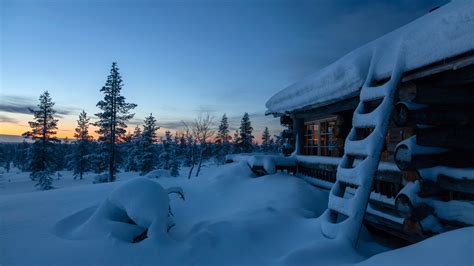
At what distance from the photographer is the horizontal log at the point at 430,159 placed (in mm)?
4438

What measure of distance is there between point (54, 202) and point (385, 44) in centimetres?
964

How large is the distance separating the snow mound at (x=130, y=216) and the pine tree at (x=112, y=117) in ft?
82.8

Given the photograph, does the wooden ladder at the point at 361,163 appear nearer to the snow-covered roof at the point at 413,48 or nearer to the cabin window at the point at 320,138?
the snow-covered roof at the point at 413,48

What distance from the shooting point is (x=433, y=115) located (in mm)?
4398

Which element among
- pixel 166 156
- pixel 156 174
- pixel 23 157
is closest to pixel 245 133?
pixel 166 156

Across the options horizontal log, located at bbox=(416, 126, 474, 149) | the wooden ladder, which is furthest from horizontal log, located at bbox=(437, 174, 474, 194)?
the wooden ladder

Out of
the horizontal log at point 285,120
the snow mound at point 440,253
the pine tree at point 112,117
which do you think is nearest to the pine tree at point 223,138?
the pine tree at point 112,117

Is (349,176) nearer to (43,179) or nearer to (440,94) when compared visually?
(440,94)

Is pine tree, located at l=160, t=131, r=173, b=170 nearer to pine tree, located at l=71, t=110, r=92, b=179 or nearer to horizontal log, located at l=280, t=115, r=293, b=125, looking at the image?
pine tree, located at l=71, t=110, r=92, b=179

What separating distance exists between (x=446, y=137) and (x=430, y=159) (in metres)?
0.45

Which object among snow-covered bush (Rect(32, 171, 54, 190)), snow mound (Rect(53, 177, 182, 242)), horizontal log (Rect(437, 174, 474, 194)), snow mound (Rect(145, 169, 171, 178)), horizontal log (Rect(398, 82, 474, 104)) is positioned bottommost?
snow-covered bush (Rect(32, 171, 54, 190))

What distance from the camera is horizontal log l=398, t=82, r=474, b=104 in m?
4.36

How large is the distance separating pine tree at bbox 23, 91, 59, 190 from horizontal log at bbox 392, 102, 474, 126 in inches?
1410

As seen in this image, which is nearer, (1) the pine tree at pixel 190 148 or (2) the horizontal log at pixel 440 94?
(2) the horizontal log at pixel 440 94
